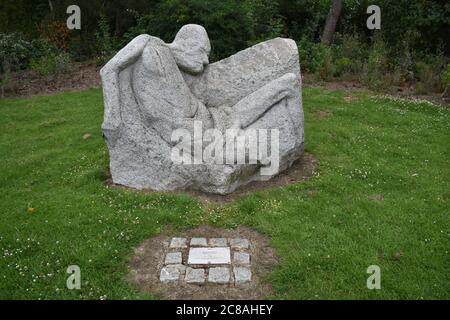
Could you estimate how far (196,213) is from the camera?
6.75 meters

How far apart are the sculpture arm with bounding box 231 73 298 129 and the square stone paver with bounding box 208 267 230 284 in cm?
261

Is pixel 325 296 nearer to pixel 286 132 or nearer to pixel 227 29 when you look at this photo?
pixel 286 132

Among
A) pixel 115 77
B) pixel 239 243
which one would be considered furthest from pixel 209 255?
pixel 115 77

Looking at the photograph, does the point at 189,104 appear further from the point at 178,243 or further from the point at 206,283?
the point at 206,283

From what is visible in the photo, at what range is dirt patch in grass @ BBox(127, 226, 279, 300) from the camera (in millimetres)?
5238

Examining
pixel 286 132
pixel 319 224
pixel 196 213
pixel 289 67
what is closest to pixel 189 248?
pixel 196 213

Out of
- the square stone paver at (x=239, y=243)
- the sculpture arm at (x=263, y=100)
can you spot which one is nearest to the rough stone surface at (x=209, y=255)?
the square stone paver at (x=239, y=243)

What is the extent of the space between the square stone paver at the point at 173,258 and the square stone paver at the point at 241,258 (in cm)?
66

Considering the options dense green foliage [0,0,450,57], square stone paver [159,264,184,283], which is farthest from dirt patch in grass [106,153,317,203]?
dense green foliage [0,0,450,57]

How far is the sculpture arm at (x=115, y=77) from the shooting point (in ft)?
23.1

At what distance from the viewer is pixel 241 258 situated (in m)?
5.83

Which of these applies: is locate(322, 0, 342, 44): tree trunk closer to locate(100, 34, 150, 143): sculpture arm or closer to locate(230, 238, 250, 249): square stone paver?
locate(100, 34, 150, 143): sculpture arm

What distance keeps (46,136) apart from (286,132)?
5.32m

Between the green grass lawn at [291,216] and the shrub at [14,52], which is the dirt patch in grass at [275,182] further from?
the shrub at [14,52]
